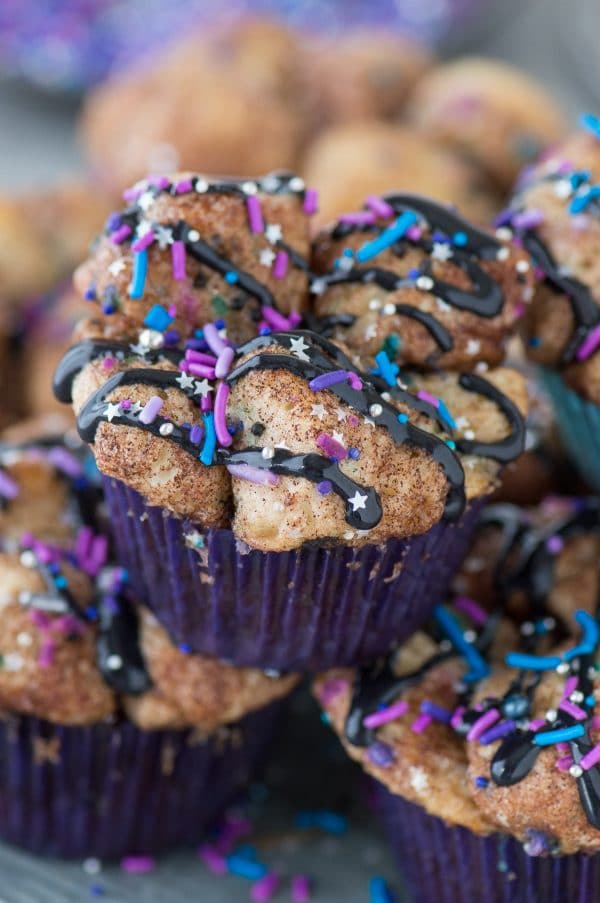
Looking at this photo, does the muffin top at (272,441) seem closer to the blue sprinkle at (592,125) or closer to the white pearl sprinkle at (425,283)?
the white pearl sprinkle at (425,283)

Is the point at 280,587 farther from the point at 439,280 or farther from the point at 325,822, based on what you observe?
the point at 325,822

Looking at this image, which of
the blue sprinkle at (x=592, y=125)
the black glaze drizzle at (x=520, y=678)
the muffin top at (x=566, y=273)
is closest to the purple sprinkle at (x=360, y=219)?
the muffin top at (x=566, y=273)

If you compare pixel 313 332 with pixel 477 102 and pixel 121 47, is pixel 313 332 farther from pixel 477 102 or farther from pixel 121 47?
pixel 121 47

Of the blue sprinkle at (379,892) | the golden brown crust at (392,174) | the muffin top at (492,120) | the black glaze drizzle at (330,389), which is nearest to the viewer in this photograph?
the black glaze drizzle at (330,389)

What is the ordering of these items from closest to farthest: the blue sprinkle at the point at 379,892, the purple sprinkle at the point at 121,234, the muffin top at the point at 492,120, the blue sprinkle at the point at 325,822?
the purple sprinkle at the point at 121,234 → the blue sprinkle at the point at 379,892 → the blue sprinkle at the point at 325,822 → the muffin top at the point at 492,120

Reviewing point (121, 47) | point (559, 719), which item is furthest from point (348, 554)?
point (121, 47)

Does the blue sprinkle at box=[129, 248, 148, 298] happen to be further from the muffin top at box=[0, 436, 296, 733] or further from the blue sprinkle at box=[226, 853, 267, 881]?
the blue sprinkle at box=[226, 853, 267, 881]

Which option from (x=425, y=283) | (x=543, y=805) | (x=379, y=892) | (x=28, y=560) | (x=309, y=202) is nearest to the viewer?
(x=543, y=805)

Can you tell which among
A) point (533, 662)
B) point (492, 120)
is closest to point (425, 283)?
point (533, 662)
